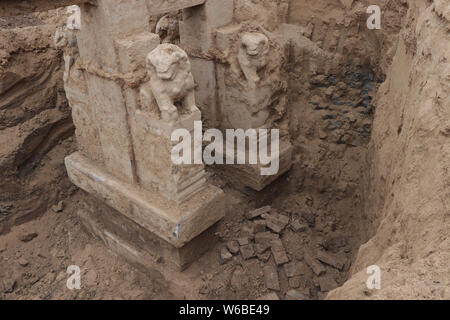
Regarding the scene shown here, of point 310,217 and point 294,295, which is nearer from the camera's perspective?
point 294,295

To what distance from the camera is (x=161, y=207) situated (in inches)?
168

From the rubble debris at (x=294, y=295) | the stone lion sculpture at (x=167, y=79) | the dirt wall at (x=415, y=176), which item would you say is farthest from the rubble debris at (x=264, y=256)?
the stone lion sculpture at (x=167, y=79)

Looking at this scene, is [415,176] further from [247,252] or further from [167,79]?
[247,252]

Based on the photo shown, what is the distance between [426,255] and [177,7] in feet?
10.6

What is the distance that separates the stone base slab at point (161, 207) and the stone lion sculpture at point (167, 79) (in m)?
0.92

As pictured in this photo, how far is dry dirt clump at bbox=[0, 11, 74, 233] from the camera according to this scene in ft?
17.7

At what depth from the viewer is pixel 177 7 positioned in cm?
436

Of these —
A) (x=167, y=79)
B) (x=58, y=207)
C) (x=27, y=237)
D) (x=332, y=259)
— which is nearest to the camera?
(x=167, y=79)

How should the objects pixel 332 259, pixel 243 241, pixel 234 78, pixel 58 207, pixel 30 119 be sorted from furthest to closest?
pixel 58 207 → pixel 30 119 → pixel 234 78 → pixel 243 241 → pixel 332 259

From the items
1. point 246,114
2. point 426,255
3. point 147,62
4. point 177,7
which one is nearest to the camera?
point 426,255

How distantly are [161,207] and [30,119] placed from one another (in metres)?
2.52

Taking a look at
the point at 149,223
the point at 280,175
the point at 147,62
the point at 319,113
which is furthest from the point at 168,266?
the point at 319,113

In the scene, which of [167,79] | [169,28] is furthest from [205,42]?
[167,79]

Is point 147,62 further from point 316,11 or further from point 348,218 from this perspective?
point 348,218
